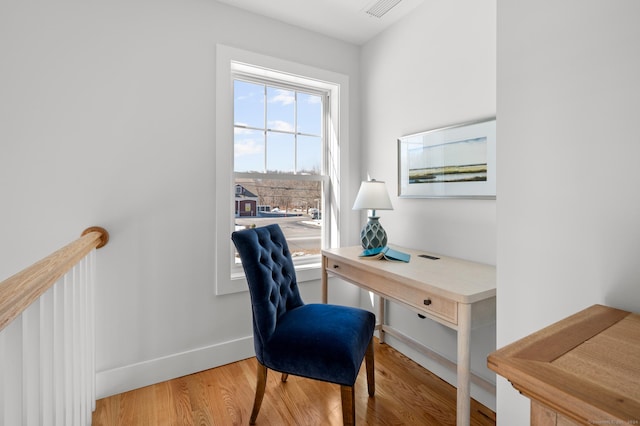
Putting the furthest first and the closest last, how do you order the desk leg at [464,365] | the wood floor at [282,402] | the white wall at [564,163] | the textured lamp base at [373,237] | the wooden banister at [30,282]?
the textured lamp base at [373,237]
the wood floor at [282,402]
the desk leg at [464,365]
the white wall at [564,163]
the wooden banister at [30,282]

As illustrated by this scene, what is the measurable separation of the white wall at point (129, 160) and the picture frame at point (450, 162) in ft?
4.39

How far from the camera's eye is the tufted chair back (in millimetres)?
1526

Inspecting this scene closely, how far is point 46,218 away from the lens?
5.67 feet

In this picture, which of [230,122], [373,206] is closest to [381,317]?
[373,206]

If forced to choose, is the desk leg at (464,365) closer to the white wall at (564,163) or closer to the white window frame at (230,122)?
the white wall at (564,163)

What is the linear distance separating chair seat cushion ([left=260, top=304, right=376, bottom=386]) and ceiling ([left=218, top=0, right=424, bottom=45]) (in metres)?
2.08

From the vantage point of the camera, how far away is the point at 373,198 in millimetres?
2121

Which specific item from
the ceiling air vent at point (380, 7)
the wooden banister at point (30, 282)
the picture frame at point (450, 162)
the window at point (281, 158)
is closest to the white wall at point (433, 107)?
the picture frame at point (450, 162)

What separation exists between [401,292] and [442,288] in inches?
11.3

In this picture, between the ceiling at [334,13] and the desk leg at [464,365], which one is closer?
the desk leg at [464,365]

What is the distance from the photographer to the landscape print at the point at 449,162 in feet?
6.05

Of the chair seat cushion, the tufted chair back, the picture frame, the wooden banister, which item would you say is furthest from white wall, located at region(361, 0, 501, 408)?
the wooden banister

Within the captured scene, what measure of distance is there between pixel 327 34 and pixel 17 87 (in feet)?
6.78

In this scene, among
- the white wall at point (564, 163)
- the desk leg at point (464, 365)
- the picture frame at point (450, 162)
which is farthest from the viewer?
the picture frame at point (450, 162)
